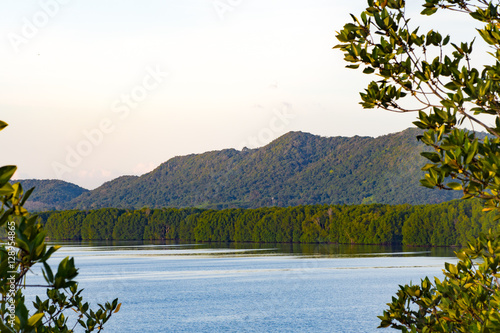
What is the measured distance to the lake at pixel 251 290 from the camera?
41.1m

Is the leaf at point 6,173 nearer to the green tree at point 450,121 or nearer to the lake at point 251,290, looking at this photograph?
the green tree at point 450,121

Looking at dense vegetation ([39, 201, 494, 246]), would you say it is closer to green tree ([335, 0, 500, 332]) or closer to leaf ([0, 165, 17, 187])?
green tree ([335, 0, 500, 332])

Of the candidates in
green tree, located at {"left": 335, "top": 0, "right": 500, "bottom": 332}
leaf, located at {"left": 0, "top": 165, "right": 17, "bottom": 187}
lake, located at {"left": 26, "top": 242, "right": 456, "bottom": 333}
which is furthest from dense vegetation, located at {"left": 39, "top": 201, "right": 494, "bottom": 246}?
leaf, located at {"left": 0, "top": 165, "right": 17, "bottom": 187}

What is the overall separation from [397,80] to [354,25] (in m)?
0.69

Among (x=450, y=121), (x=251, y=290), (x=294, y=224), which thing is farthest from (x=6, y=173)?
(x=294, y=224)

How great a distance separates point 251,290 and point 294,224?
258 ft

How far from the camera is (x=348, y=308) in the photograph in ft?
151

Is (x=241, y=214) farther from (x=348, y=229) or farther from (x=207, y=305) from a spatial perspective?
(x=207, y=305)

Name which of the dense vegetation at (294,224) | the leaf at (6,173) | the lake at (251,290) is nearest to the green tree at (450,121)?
the leaf at (6,173)

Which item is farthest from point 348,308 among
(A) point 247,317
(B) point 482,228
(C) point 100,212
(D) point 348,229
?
(C) point 100,212

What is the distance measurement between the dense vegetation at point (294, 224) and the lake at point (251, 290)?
1466cm

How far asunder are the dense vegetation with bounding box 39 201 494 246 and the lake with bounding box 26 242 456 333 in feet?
48.1

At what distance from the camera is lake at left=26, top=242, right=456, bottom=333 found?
41062 millimetres

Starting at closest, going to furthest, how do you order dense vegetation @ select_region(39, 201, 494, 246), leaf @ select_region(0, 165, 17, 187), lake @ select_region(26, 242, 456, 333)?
leaf @ select_region(0, 165, 17, 187), lake @ select_region(26, 242, 456, 333), dense vegetation @ select_region(39, 201, 494, 246)
